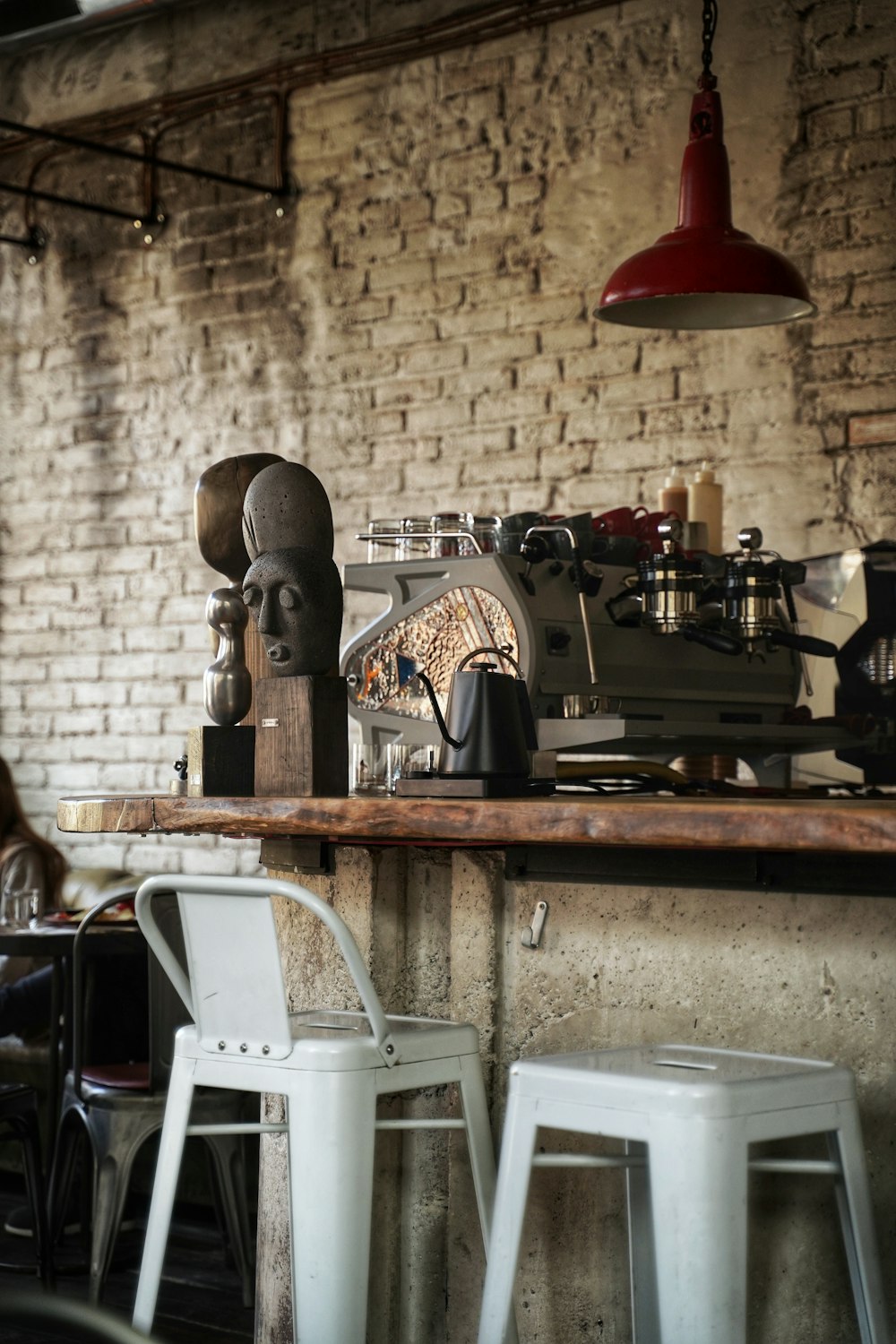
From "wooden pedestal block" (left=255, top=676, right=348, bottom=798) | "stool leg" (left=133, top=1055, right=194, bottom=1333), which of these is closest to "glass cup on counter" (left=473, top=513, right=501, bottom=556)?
"wooden pedestal block" (left=255, top=676, right=348, bottom=798)

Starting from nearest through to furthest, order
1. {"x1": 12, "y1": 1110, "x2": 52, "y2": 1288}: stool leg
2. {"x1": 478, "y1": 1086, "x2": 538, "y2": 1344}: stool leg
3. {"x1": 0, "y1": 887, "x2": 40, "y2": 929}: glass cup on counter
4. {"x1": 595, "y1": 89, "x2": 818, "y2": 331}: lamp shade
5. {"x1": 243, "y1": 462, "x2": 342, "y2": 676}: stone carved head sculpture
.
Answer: {"x1": 478, "y1": 1086, "x2": 538, "y2": 1344}: stool leg, {"x1": 243, "y1": 462, "x2": 342, "y2": 676}: stone carved head sculpture, {"x1": 595, "y1": 89, "x2": 818, "y2": 331}: lamp shade, {"x1": 12, "y1": 1110, "x2": 52, "y2": 1288}: stool leg, {"x1": 0, "y1": 887, "x2": 40, "y2": 929}: glass cup on counter

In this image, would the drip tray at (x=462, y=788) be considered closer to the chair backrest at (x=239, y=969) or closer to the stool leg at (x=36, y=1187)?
the chair backrest at (x=239, y=969)

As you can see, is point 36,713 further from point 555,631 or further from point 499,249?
point 555,631

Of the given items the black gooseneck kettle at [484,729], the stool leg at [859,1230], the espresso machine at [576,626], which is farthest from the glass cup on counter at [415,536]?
the stool leg at [859,1230]

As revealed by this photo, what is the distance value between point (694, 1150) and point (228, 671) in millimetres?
1136

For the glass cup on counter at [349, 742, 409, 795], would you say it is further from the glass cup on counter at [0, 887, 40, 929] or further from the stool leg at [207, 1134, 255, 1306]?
the glass cup on counter at [0, 887, 40, 929]

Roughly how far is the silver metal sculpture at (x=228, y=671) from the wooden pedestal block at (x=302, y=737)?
0.15 metres

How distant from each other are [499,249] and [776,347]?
0.94 meters

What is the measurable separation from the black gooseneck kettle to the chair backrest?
0.95 ft

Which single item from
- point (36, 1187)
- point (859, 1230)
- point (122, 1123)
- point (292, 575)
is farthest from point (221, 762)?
point (36, 1187)

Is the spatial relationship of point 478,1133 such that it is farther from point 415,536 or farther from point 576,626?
point 415,536

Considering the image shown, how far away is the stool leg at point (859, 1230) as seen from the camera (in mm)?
2002

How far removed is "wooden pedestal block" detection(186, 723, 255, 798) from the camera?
2.52 metres

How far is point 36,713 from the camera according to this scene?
5.79 meters
